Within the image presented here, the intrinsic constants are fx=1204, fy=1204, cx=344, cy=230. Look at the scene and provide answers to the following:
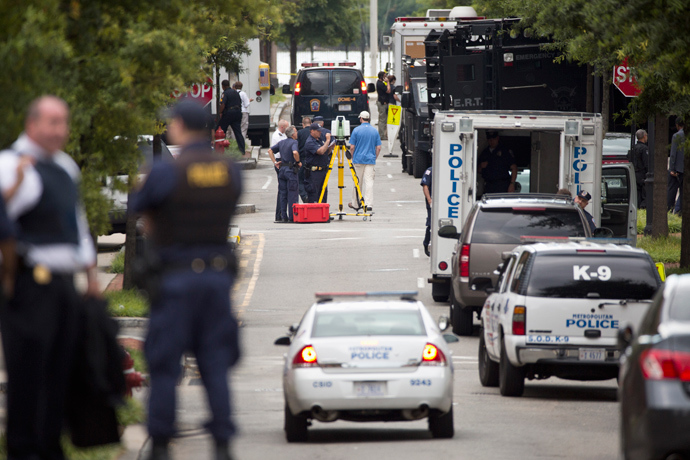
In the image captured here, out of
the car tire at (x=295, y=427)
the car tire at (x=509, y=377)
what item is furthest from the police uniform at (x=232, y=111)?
the car tire at (x=295, y=427)

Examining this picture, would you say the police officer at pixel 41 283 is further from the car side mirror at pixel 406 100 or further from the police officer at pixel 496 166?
the car side mirror at pixel 406 100

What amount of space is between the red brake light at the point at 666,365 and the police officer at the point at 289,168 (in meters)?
19.1

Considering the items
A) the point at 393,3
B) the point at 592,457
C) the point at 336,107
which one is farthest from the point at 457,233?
the point at 393,3

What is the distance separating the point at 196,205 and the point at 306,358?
13.4 feet

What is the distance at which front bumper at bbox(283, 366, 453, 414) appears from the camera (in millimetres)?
9820

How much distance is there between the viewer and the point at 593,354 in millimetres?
11859

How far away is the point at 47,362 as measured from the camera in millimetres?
5812

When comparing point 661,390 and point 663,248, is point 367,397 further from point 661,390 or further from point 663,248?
point 663,248

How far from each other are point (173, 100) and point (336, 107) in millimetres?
24778

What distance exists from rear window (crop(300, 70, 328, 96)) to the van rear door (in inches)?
1091

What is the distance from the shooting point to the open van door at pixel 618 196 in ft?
72.0

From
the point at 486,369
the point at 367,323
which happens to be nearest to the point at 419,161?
the point at 486,369

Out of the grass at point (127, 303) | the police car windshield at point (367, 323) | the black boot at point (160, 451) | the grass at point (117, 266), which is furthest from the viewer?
the grass at point (117, 266)

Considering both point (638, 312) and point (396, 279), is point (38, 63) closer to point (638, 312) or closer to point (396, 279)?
point (638, 312)
